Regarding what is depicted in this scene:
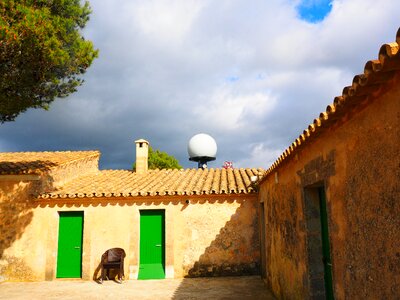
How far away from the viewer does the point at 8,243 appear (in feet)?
39.1

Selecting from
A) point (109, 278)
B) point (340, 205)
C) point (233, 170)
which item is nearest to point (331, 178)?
point (340, 205)

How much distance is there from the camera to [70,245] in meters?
12.3

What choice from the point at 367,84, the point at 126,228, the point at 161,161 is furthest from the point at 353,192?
the point at 161,161

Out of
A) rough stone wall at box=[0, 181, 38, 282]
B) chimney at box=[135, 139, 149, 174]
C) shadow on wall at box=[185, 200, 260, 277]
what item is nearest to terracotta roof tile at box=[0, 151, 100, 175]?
rough stone wall at box=[0, 181, 38, 282]

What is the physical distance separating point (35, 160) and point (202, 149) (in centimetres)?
936

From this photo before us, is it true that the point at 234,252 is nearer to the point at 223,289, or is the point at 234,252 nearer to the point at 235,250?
the point at 235,250

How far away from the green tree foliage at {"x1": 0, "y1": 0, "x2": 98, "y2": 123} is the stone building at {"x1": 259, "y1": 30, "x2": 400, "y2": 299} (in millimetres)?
6133

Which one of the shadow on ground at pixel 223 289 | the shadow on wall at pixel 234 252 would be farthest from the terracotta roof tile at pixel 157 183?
the shadow on ground at pixel 223 289

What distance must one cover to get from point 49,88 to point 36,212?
196 inches

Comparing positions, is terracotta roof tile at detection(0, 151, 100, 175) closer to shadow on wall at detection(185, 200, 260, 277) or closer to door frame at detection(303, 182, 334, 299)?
shadow on wall at detection(185, 200, 260, 277)

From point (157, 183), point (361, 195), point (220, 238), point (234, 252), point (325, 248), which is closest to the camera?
point (361, 195)

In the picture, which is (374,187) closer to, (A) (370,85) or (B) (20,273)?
(A) (370,85)

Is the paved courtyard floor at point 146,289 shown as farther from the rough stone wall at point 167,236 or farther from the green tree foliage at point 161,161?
the green tree foliage at point 161,161

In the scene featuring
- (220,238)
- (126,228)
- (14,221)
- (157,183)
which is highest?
(157,183)
